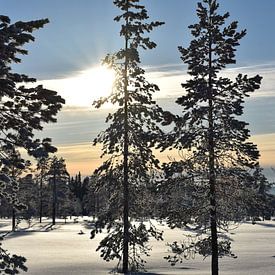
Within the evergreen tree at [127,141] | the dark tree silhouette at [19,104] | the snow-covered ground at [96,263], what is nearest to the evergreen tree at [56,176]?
the snow-covered ground at [96,263]

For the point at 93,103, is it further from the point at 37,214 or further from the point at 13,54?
the point at 37,214

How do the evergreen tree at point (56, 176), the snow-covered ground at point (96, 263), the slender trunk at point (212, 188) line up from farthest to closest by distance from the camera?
1. the evergreen tree at point (56, 176)
2. the snow-covered ground at point (96, 263)
3. the slender trunk at point (212, 188)

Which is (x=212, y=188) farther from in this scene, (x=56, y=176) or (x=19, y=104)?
(x=56, y=176)

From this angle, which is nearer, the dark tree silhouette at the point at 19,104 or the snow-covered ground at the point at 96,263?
the dark tree silhouette at the point at 19,104

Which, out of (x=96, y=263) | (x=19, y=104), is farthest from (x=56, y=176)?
(x=19, y=104)

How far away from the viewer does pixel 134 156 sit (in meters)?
25.2

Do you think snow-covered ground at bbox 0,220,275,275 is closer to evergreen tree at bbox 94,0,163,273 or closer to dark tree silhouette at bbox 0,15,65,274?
evergreen tree at bbox 94,0,163,273

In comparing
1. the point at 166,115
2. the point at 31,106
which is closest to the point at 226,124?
the point at 166,115

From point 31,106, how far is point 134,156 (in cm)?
1568


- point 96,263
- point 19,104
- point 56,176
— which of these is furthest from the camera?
point 56,176

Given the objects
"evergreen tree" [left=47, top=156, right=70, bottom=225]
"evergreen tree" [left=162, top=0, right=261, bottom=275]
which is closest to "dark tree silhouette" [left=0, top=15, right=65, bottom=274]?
"evergreen tree" [left=162, top=0, right=261, bottom=275]

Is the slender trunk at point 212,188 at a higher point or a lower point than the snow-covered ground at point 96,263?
higher

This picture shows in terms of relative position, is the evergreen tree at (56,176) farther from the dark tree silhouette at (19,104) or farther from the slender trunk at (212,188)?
the dark tree silhouette at (19,104)

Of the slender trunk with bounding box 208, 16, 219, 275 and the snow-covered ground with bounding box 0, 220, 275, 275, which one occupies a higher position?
the slender trunk with bounding box 208, 16, 219, 275
